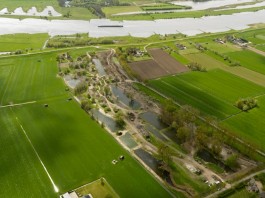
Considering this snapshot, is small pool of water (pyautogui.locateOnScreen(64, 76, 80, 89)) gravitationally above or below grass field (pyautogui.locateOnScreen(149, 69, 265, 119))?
above

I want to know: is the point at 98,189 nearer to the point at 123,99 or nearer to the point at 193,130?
the point at 193,130

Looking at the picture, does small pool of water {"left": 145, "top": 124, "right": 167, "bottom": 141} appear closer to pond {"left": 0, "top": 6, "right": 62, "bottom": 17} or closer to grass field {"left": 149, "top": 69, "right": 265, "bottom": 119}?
grass field {"left": 149, "top": 69, "right": 265, "bottom": 119}

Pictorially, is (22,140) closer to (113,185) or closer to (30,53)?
(113,185)

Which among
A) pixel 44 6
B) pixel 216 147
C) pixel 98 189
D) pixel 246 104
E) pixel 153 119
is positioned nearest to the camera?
pixel 98 189

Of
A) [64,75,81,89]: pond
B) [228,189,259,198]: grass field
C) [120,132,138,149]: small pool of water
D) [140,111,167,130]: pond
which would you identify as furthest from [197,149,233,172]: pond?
[64,75,81,89]: pond

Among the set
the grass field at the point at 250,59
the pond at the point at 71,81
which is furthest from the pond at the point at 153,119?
the grass field at the point at 250,59

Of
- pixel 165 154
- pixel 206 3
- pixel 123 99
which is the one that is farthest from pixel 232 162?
pixel 206 3

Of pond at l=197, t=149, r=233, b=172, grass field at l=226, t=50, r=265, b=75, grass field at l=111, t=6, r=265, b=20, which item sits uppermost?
grass field at l=111, t=6, r=265, b=20
